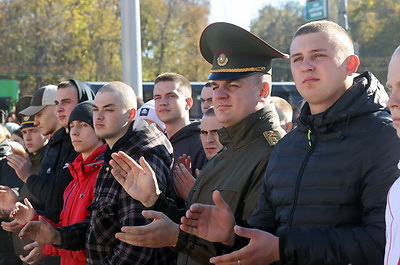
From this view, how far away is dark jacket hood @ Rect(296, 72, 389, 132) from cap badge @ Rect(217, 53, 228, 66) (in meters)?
0.95

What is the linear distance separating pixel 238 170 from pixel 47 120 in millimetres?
3384

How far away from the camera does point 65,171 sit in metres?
5.54

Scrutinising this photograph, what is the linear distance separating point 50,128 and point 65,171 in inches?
43.9

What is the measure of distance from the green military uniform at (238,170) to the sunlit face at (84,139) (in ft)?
4.91

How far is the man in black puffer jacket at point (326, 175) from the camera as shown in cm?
278

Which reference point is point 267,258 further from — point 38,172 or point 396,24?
point 396,24

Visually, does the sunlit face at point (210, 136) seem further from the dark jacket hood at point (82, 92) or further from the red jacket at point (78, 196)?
the dark jacket hood at point (82, 92)

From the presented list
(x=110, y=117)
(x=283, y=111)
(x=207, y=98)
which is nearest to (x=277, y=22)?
(x=207, y=98)

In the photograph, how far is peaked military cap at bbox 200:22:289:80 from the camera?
392 cm

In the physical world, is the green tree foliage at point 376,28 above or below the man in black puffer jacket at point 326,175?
above

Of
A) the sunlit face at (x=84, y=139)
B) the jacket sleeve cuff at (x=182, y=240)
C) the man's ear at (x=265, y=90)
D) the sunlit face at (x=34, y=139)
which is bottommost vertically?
the jacket sleeve cuff at (x=182, y=240)

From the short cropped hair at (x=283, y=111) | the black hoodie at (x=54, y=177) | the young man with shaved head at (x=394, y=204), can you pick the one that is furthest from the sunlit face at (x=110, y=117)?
the young man with shaved head at (x=394, y=204)

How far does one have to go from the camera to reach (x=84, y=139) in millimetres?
5246

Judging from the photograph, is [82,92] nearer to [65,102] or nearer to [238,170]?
[65,102]
